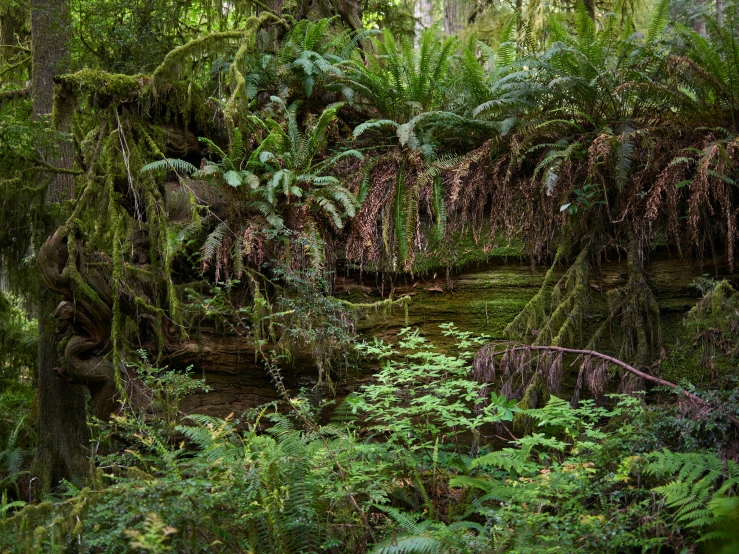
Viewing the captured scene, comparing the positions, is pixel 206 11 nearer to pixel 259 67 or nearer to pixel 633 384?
pixel 259 67

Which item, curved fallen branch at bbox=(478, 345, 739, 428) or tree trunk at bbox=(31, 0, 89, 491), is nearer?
curved fallen branch at bbox=(478, 345, 739, 428)

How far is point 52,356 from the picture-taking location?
659 centimetres

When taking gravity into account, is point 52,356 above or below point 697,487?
above

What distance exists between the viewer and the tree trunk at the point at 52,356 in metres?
6.50

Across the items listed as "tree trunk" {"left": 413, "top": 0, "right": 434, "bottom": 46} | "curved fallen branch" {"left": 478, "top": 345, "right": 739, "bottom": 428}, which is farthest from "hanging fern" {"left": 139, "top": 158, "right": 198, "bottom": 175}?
"tree trunk" {"left": 413, "top": 0, "right": 434, "bottom": 46}

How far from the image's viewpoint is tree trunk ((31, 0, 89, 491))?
6500mm

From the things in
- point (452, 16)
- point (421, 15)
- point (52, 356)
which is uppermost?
point (421, 15)

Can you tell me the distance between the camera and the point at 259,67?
22.4 ft

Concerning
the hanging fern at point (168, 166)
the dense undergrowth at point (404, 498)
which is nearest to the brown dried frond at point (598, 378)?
the dense undergrowth at point (404, 498)

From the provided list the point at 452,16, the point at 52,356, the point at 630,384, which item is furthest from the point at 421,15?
the point at 630,384

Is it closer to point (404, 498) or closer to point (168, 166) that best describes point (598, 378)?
point (404, 498)

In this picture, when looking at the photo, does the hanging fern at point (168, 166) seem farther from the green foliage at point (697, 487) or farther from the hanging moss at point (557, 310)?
the green foliage at point (697, 487)

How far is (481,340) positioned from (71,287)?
140 inches

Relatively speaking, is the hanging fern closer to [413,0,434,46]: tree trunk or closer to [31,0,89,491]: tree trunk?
[31,0,89,491]: tree trunk
